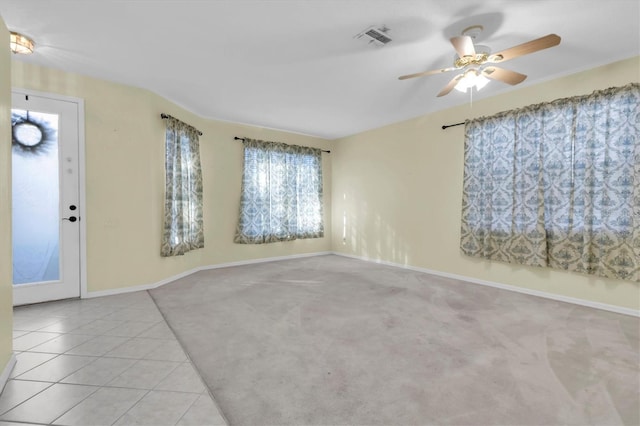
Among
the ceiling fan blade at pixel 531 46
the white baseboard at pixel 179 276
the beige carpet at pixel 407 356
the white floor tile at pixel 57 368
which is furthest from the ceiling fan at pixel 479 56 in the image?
the white baseboard at pixel 179 276

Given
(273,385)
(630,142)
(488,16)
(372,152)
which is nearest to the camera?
(273,385)

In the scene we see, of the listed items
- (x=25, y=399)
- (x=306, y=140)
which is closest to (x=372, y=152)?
(x=306, y=140)

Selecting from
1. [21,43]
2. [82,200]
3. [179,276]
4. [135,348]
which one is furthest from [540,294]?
[21,43]

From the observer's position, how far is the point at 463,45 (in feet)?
7.18

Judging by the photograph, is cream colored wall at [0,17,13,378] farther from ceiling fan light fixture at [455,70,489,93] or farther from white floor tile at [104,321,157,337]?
ceiling fan light fixture at [455,70,489,93]

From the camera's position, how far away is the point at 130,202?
365 cm

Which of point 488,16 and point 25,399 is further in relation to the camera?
point 488,16

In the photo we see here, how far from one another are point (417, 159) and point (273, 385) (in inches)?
162

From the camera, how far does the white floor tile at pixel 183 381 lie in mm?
1715

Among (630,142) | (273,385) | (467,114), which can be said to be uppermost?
(467,114)

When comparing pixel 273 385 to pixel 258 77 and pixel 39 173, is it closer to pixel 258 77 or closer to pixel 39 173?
pixel 258 77

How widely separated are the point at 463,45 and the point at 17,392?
3.72m

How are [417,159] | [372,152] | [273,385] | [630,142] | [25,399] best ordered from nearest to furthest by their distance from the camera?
1. [25,399]
2. [273,385]
3. [630,142]
4. [417,159]
5. [372,152]

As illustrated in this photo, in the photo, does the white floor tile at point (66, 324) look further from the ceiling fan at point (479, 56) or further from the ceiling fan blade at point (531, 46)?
the ceiling fan blade at point (531, 46)
